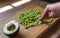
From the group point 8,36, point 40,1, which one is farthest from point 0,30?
point 40,1

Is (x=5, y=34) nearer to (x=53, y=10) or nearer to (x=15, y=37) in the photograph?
(x=15, y=37)

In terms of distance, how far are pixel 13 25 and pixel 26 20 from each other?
14 cm

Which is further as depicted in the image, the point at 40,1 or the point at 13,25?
the point at 40,1

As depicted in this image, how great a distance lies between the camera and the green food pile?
0.74m

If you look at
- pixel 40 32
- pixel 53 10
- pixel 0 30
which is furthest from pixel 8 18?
pixel 53 10

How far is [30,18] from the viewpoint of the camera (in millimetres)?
771

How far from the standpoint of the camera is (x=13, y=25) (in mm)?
Result: 644

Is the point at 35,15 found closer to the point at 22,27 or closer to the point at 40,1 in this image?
the point at 22,27

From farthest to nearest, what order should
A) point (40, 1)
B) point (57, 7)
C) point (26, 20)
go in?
point (40, 1) → point (26, 20) → point (57, 7)

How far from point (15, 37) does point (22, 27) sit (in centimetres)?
9

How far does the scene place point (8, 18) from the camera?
82 cm

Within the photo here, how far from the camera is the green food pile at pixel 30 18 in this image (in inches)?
29.0

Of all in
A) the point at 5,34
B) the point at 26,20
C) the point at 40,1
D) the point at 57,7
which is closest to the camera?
the point at 57,7

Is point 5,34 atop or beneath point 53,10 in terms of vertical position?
beneath
